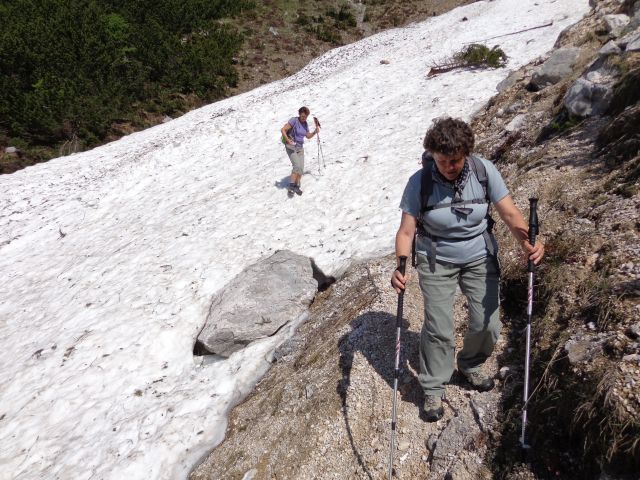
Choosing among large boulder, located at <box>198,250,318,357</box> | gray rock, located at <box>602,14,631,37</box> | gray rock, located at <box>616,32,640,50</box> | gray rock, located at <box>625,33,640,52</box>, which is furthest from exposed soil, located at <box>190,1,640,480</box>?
gray rock, located at <box>602,14,631,37</box>

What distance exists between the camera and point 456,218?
3.82 m

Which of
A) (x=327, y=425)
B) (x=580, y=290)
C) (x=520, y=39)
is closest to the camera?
(x=580, y=290)

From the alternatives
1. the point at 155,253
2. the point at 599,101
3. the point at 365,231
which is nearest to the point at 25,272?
the point at 155,253

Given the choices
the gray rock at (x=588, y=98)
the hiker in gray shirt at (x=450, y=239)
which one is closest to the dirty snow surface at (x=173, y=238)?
the hiker in gray shirt at (x=450, y=239)

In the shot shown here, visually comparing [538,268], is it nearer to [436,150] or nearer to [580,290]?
[580,290]

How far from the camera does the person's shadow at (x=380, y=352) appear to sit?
4.82m

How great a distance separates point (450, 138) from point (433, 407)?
2.66 m

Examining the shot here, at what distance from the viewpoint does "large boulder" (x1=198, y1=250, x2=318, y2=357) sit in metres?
7.53

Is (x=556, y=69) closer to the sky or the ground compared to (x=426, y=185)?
closer to the ground

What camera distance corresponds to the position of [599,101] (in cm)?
799

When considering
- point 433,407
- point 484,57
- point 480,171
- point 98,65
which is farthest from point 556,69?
point 98,65

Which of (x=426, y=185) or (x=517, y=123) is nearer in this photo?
(x=426, y=185)

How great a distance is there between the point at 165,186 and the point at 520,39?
15.8 meters

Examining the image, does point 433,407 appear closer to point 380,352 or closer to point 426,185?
point 380,352
